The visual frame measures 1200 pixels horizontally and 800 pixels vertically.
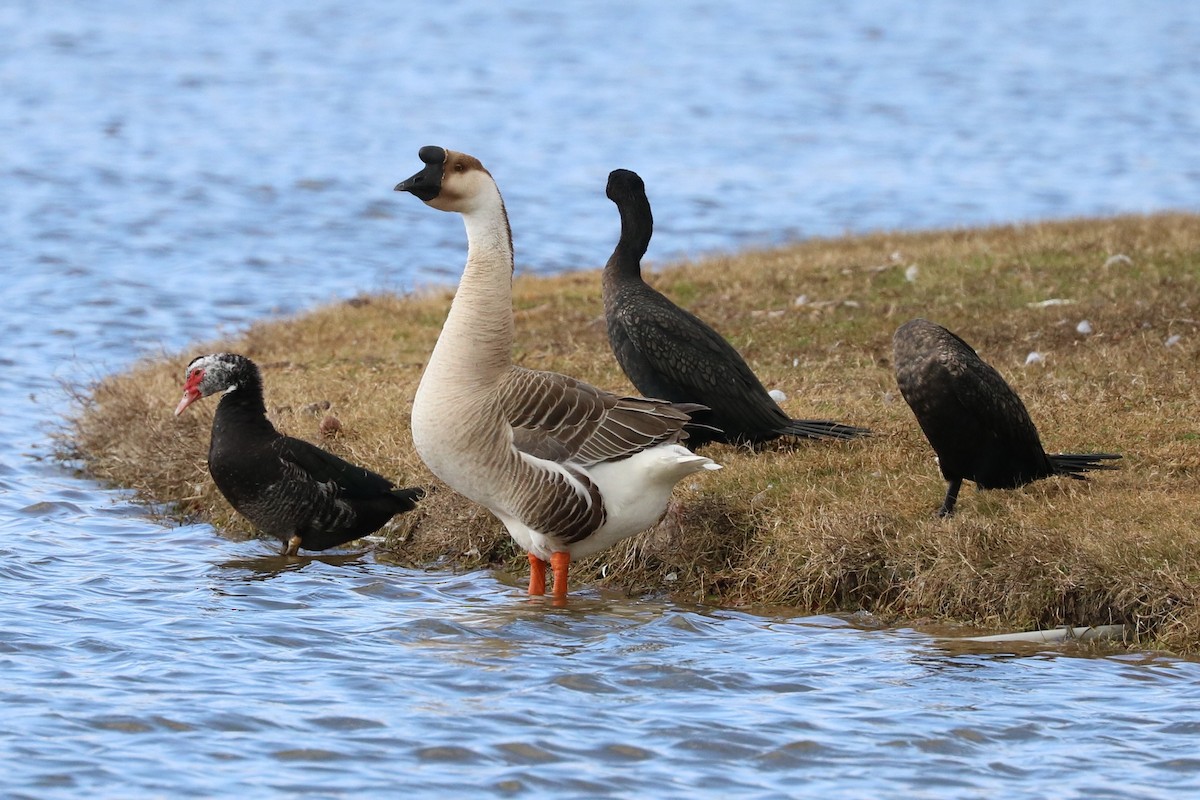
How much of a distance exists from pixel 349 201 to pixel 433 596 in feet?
54.1

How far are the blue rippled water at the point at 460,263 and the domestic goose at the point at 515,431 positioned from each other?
1.80 ft

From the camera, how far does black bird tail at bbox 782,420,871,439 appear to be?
30.5 feet

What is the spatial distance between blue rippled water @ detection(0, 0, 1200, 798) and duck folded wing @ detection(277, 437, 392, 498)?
0.49 m

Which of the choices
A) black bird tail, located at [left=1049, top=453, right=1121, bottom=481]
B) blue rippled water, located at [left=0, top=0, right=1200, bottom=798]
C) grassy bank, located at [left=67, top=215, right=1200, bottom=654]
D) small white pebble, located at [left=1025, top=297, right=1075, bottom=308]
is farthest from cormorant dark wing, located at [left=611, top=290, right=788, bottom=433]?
small white pebble, located at [left=1025, top=297, right=1075, bottom=308]

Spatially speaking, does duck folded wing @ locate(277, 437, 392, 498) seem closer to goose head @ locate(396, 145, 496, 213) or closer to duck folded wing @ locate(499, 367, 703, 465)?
duck folded wing @ locate(499, 367, 703, 465)

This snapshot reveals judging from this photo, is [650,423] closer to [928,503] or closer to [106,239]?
[928,503]

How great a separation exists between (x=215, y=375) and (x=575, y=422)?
2.60m

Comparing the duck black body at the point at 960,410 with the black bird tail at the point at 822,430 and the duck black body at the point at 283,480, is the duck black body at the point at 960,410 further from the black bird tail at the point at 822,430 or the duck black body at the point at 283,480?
the duck black body at the point at 283,480

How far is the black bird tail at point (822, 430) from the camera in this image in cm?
929

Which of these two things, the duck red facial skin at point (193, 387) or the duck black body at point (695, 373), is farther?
the duck red facial skin at point (193, 387)

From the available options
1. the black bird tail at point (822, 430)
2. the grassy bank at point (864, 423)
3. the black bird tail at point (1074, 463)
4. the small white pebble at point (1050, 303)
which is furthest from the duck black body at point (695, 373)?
the small white pebble at point (1050, 303)

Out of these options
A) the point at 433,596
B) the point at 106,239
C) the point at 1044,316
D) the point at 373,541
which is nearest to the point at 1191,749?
the point at 433,596

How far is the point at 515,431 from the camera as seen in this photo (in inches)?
309

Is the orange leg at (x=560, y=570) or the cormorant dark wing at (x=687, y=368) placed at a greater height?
the cormorant dark wing at (x=687, y=368)
